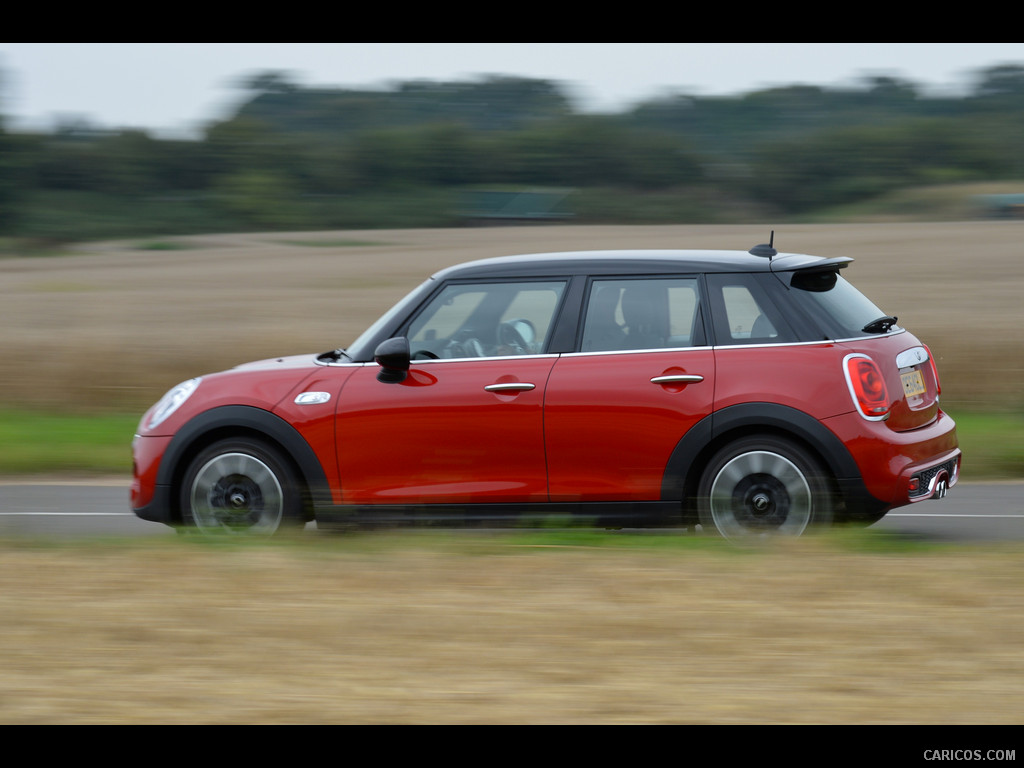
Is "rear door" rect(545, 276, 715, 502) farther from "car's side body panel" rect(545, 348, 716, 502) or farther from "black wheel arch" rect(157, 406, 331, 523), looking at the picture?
"black wheel arch" rect(157, 406, 331, 523)

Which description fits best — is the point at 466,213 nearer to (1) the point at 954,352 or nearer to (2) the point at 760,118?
(2) the point at 760,118

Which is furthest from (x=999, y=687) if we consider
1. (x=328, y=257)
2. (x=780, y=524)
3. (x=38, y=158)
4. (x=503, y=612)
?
(x=38, y=158)

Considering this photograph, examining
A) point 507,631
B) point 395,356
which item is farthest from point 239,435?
point 507,631

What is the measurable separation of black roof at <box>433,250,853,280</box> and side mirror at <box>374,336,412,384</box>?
46 centimetres

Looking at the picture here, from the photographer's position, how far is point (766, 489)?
6.00 metres

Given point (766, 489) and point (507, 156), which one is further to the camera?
point (507, 156)

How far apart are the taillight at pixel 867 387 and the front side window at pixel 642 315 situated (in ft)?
2.49

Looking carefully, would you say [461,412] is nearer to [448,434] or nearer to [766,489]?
[448,434]

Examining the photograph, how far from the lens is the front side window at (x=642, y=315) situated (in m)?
6.18

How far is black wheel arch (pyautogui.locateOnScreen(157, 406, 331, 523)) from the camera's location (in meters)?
6.32

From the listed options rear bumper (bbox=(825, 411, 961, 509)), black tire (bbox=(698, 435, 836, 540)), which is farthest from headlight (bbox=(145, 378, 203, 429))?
rear bumper (bbox=(825, 411, 961, 509))

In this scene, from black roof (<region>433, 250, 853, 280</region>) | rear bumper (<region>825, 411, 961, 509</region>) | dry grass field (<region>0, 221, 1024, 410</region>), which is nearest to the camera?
rear bumper (<region>825, 411, 961, 509</region>)

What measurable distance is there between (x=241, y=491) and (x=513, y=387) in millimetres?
1533

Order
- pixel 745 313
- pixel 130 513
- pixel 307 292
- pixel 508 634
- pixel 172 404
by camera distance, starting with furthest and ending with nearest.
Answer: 1. pixel 307 292
2. pixel 130 513
3. pixel 172 404
4. pixel 745 313
5. pixel 508 634
